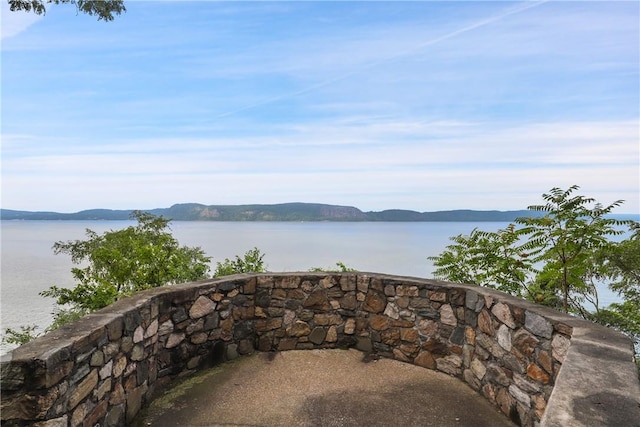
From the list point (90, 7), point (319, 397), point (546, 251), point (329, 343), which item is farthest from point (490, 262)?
point (90, 7)

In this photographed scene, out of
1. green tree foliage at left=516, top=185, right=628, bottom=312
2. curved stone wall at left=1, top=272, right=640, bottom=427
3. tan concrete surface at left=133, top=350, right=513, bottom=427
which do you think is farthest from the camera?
green tree foliage at left=516, top=185, right=628, bottom=312

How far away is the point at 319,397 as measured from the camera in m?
3.82

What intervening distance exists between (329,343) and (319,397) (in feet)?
3.87

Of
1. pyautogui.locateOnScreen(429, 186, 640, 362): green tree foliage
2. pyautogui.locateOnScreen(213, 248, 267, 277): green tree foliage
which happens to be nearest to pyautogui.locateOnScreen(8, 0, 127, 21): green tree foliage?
pyautogui.locateOnScreen(213, 248, 267, 277): green tree foliage

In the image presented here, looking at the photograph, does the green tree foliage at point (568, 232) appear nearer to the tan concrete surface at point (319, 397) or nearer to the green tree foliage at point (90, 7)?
the tan concrete surface at point (319, 397)

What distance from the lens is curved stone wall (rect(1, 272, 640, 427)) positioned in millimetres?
2152

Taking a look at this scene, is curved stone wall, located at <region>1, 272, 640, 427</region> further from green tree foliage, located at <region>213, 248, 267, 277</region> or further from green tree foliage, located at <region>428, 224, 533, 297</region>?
green tree foliage, located at <region>213, 248, 267, 277</region>

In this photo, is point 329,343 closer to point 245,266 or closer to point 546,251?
point 245,266

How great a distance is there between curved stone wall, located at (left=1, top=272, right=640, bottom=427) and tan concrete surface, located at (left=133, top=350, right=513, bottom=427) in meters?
0.19

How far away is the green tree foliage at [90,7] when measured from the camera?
239 inches

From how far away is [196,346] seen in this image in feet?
14.4

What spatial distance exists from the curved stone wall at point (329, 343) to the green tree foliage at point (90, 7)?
4951 millimetres

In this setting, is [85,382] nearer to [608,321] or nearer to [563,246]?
[563,246]

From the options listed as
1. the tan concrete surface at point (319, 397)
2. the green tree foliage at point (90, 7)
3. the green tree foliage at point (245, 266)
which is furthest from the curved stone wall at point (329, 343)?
the green tree foliage at point (90, 7)
